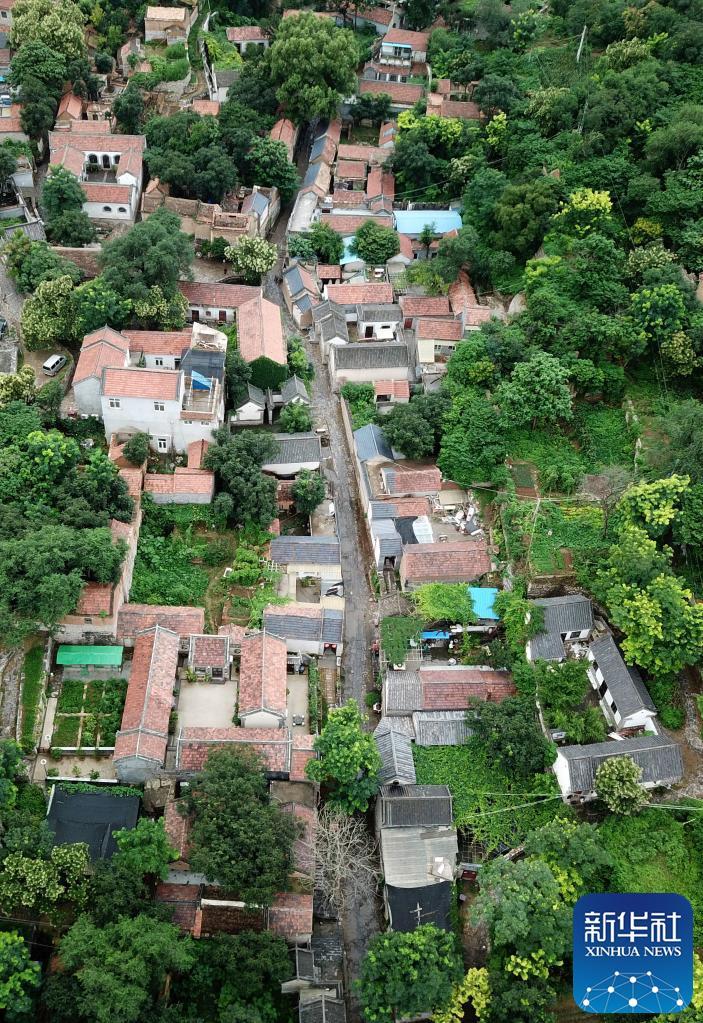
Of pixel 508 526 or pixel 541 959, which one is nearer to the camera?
pixel 541 959

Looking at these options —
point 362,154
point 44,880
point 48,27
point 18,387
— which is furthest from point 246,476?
point 48,27

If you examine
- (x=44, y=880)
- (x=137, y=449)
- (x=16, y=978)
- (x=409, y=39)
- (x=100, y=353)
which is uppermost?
(x=409, y=39)

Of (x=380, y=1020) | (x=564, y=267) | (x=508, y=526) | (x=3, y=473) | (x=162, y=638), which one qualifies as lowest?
(x=380, y=1020)

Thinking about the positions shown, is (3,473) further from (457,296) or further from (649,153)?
(649,153)

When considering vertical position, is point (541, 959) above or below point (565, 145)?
below

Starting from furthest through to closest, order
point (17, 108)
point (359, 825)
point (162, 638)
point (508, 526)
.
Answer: point (17, 108) → point (508, 526) → point (162, 638) → point (359, 825)

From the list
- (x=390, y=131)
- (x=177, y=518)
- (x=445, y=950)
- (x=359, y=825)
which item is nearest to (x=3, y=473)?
(x=177, y=518)

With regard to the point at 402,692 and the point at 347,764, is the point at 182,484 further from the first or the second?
the point at 347,764
